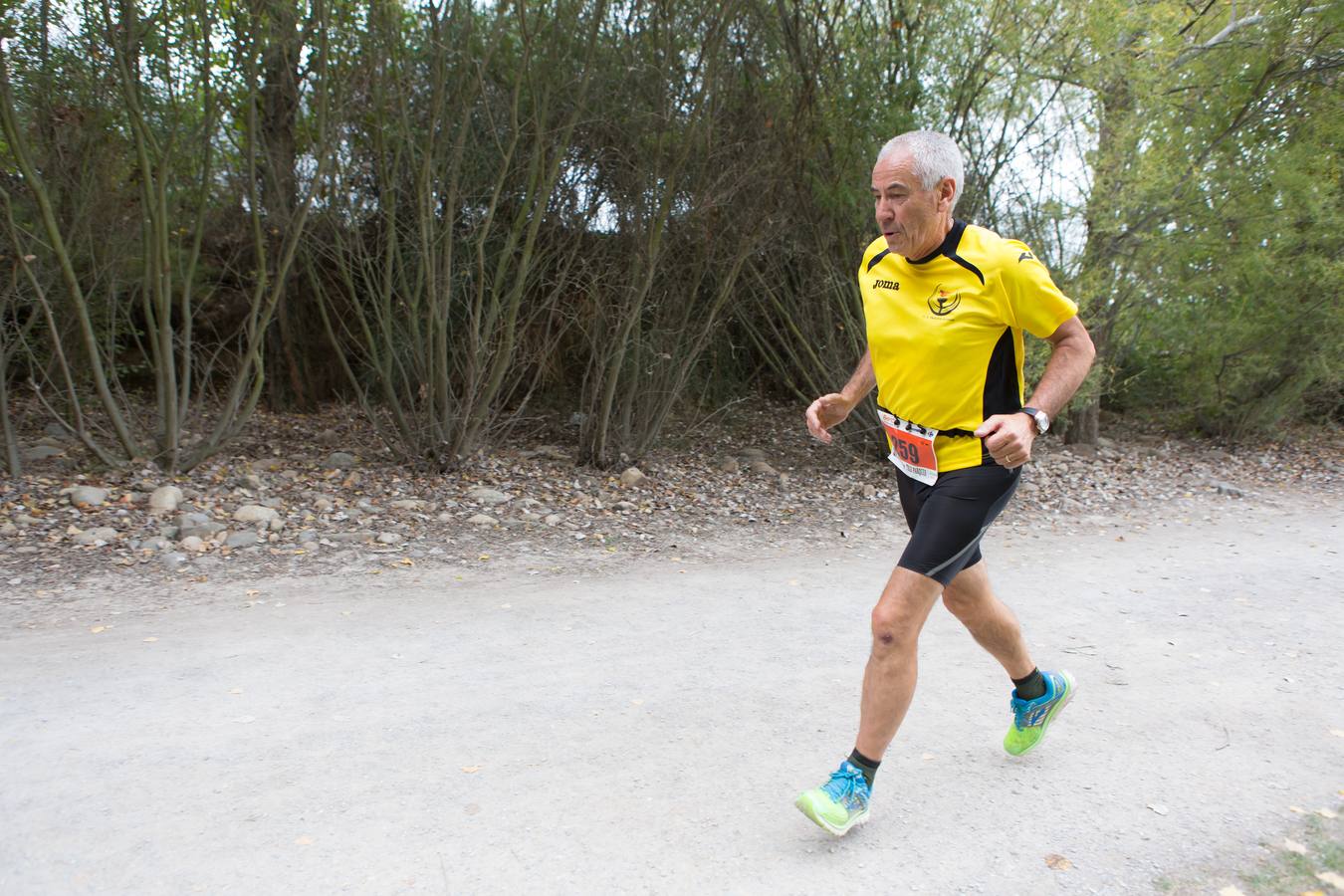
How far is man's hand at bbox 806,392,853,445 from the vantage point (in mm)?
3545

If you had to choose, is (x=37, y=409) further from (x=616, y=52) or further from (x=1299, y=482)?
(x=1299, y=482)

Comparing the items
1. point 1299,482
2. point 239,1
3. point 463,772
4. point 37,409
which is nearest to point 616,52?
point 239,1

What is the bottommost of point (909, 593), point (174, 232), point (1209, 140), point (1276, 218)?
point (909, 593)

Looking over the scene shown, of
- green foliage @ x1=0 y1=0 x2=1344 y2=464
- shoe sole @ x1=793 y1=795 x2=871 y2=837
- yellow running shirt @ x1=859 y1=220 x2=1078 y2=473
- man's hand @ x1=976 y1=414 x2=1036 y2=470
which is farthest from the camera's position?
green foliage @ x1=0 y1=0 x2=1344 y2=464

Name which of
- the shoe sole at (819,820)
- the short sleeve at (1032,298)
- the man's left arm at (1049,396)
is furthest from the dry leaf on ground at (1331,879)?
the short sleeve at (1032,298)

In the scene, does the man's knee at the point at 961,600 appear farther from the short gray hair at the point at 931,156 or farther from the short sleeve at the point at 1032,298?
the short gray hair at the point at 931,156

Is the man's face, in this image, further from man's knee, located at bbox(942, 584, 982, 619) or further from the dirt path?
the dirt path

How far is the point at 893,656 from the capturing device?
299 centimetres

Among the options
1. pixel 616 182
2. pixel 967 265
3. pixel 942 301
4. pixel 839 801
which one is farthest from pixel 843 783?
pixel 616 182

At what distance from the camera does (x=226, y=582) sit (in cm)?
553

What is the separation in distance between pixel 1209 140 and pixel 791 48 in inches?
166

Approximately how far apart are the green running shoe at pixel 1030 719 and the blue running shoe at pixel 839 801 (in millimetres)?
769

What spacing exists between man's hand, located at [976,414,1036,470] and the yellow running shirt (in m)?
0.20

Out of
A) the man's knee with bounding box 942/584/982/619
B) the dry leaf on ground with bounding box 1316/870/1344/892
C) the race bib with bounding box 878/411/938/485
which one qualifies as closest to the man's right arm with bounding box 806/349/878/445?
the race bib with bounding box 878/411/938/485
